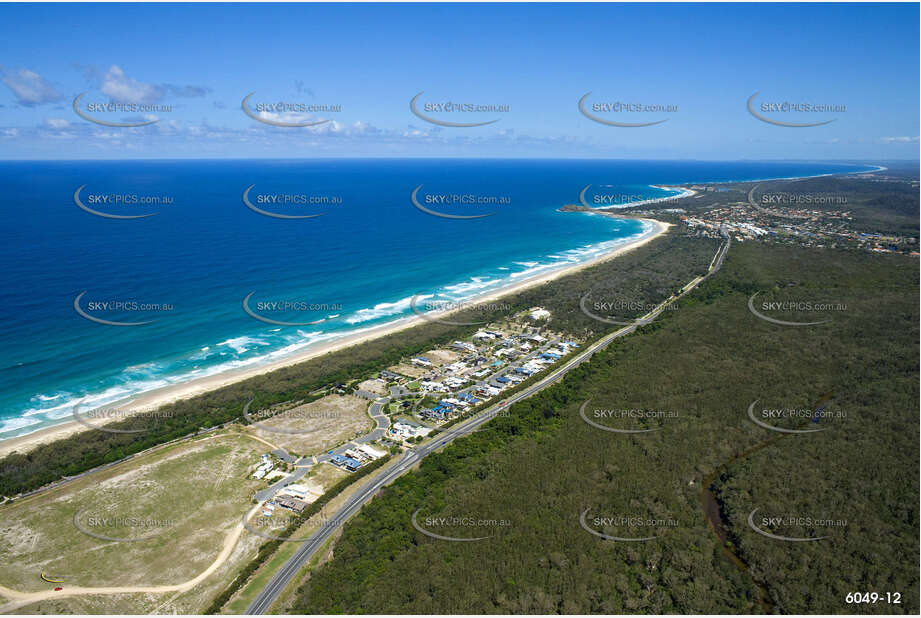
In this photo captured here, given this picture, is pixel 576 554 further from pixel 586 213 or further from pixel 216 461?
pixel 586 213

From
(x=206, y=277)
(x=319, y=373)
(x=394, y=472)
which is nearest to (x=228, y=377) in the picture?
(x=319, y=373)

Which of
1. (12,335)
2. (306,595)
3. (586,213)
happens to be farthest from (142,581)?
(586,213)

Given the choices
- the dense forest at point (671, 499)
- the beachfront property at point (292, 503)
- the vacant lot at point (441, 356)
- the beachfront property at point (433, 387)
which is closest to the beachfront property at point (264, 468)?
the beachfront property at point (292, 503)

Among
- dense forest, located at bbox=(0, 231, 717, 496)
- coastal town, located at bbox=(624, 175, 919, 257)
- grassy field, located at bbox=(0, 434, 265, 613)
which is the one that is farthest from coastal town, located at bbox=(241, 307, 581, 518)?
coastal town, located at bbox=(624, 175, 919, 257)

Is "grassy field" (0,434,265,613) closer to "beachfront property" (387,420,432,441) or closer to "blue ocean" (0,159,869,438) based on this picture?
"beachfront property" (387,420,432,441)

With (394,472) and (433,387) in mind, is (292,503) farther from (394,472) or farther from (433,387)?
(433,387)

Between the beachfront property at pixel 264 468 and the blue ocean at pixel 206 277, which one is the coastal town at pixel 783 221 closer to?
the blue ocean at pixel 206 277
